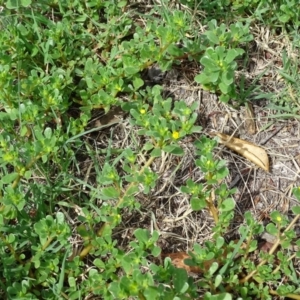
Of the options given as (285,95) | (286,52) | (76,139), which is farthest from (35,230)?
(286,52)

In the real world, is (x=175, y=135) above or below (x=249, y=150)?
above

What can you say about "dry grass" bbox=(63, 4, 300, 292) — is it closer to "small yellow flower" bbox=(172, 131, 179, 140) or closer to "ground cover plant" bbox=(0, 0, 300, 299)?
"ground cover plant" bbox=(0, 0, 300, 299)

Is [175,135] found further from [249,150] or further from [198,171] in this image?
[249,150]

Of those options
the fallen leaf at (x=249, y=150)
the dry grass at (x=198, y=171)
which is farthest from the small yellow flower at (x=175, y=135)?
the fallen leaf at (x=249, y=150)

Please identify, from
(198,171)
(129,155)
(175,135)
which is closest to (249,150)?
(198,171)

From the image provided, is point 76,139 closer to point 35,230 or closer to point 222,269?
point 35,230

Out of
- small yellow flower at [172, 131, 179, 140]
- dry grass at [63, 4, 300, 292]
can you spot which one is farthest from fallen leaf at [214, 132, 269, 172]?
small yellow flower at [172, 131, 179, 140]
